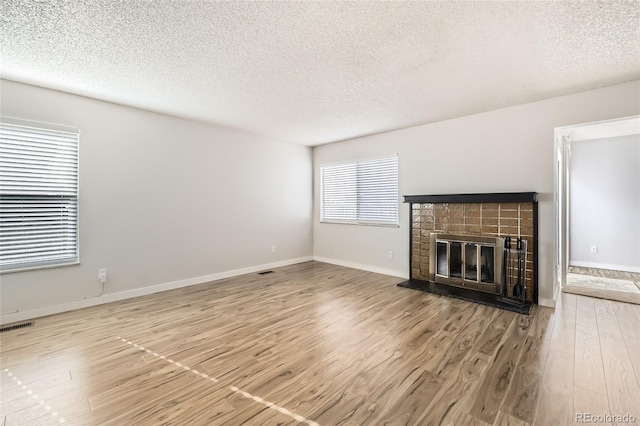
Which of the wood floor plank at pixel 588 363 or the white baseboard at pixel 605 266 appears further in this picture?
the white baseboard at pixel 605 266

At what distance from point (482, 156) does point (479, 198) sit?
0.64 metres

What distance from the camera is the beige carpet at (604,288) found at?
12.1 ft

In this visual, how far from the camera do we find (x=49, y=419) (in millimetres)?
1607

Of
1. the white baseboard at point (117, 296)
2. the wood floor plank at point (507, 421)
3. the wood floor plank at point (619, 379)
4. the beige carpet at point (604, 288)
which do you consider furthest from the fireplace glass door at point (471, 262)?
the white baseboard at point (117, 296)

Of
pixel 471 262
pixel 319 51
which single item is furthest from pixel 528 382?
pixel 319 51

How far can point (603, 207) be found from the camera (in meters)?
5.25

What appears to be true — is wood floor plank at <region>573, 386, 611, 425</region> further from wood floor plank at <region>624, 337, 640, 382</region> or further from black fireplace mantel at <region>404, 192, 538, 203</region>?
black fireplace mantel at <region>404, 192, 538, 203</region>

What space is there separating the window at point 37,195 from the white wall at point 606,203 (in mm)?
8218

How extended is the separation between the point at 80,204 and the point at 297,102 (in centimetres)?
290

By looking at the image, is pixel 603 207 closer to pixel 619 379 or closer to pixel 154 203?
pixel 619 379

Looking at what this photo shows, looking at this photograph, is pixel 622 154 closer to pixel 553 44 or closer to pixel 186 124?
pixel 553 44

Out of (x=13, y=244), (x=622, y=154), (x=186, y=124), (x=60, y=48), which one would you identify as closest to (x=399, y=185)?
(x=186, y=124)
